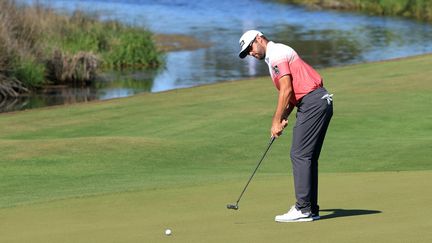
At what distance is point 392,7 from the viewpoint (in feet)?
199

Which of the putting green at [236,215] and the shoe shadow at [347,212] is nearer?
the putting green at [236,215]

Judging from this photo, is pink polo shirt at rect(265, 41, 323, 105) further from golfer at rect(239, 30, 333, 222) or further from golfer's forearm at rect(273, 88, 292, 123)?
golfer's forearm at rect(273, 88, 292, 123)

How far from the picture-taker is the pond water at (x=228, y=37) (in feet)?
109

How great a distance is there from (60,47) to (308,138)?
2628 cm

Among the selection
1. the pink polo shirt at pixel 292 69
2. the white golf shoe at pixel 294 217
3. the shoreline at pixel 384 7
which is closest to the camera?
the pink polo shirt at pixel 292 69

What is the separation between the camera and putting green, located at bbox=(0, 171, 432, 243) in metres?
8.15

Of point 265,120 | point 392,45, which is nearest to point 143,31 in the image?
point 392,45

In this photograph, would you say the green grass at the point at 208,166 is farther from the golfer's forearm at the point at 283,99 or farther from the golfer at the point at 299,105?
the golfer's forearm at the point at 283,99

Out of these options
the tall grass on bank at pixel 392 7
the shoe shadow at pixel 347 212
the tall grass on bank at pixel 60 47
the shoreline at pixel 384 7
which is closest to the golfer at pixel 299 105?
the shoe shadow at pixel 347 212

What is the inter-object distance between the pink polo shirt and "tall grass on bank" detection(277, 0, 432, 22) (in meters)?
50.4

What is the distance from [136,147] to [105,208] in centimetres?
581

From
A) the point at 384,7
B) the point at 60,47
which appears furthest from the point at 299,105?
the point at 384,7

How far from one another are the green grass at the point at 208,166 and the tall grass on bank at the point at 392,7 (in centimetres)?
3364

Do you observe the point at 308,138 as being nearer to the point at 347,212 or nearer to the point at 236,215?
the point at 347,212
